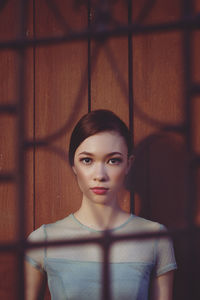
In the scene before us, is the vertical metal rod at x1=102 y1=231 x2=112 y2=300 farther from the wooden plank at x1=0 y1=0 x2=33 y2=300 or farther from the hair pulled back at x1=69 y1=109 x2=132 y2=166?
the wooden plank at x1=0 y1=0 x2=33 y2=300

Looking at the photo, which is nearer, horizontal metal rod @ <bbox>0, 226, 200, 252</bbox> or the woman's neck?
horizontal metal rod @ <bbox>0, 226, 200, 252</bbox>

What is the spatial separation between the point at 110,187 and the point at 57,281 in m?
0.30

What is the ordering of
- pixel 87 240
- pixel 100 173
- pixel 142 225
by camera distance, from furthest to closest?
pixel 142 225 → pixel 100 173 → pixel 87 240

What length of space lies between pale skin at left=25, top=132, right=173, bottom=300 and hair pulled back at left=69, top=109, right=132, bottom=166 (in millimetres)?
14

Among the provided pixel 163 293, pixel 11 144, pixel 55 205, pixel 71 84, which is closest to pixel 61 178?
pixel 55 205

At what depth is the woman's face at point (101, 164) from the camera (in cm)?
81

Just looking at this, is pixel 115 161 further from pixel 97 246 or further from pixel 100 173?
pixel 97 246

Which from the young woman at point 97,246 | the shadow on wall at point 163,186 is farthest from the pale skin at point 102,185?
the shadow on wall at point 163,186

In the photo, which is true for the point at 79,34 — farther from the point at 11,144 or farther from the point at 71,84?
the point at 11,144

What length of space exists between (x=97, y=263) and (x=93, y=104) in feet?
1.54

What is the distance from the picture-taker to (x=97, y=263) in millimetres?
838

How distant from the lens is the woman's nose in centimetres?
80

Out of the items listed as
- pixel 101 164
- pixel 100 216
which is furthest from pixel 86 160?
pixel 100 216

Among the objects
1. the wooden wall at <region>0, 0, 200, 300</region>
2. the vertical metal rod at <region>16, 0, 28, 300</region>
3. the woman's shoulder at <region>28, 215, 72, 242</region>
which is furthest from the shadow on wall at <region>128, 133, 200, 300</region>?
the vertical metal rod at <region>16, 0, 28, 300</region>
